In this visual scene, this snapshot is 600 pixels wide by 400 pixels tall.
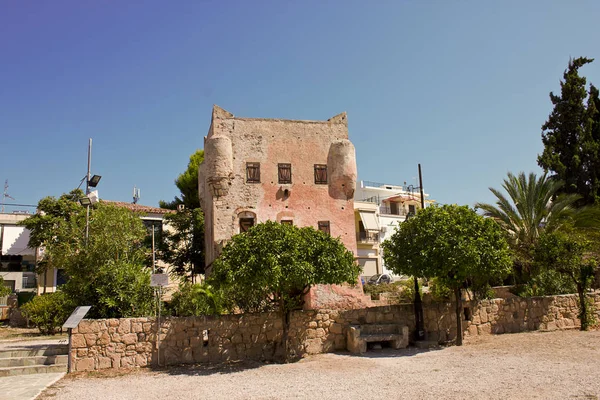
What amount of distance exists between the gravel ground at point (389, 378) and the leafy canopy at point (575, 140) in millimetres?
15830

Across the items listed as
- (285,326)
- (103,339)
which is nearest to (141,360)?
(103,339)

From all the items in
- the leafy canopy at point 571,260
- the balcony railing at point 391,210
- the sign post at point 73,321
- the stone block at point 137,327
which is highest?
the balcony railing at point 391,210

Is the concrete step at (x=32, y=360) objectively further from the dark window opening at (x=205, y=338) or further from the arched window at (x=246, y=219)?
the arched window at (x=246, y=219)

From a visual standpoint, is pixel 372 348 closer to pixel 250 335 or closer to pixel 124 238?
pixel 250 335

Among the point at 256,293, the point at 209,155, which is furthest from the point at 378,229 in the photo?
the point at 256,293

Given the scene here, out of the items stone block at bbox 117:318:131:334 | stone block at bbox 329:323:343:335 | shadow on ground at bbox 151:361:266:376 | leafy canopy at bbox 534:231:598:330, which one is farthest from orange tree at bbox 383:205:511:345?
stone block at bbox 117:318:131:334

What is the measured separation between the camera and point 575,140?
2761 centimetres

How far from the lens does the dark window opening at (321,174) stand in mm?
19891

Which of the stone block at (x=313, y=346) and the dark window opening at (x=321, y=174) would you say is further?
the dark window opening at (x=321, y=174)

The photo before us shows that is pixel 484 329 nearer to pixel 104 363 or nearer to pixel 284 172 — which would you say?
pixel 284 172

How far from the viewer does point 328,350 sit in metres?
14.3

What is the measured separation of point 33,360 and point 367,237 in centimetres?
3071

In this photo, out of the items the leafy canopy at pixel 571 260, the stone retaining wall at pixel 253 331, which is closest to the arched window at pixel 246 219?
the stone retaining wall at pixel 253 331

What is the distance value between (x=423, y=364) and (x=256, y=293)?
522 cm
